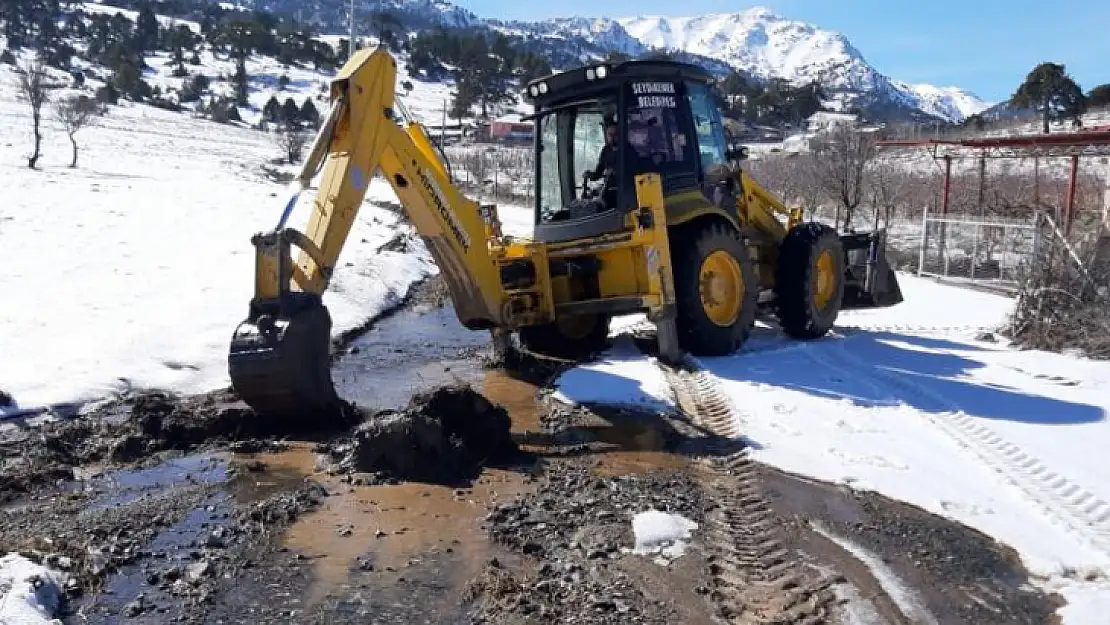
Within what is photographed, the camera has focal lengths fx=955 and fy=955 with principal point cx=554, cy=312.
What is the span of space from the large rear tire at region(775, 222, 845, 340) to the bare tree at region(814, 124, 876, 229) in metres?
12.3

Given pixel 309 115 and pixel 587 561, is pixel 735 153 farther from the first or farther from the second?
pixel 309 115

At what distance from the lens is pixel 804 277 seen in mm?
10391

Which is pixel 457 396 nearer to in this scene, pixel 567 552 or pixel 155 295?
pixel 567 552

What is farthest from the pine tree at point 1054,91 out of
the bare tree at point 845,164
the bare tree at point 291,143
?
the bare tree at point 291,143

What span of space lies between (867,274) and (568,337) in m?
4.00

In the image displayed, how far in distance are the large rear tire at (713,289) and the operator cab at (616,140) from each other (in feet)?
1.80

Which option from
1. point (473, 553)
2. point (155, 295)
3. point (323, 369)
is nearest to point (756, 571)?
point (473, 553)

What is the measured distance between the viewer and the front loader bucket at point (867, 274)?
11.8 metres

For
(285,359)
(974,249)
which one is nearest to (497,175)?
(974,249)

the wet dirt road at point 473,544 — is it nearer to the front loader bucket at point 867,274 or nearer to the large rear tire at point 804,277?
the large rear tire at point 804,277

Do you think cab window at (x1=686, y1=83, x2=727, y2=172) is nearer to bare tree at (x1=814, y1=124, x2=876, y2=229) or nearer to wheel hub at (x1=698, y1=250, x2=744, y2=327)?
wheel hub at (x1=698, y1=250, x2=744, y2=327)

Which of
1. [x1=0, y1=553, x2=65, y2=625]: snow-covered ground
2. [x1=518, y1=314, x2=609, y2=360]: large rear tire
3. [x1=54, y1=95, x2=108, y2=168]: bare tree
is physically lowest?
[x1=518, y1=314, x2=609, y2=360]: large rear tire

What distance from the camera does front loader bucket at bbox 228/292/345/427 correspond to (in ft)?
20.1

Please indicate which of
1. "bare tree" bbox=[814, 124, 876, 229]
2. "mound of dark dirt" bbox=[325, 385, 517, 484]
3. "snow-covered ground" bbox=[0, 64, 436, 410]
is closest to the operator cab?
"snow-covered ground" bbox=[0, 64, 436, 410]
